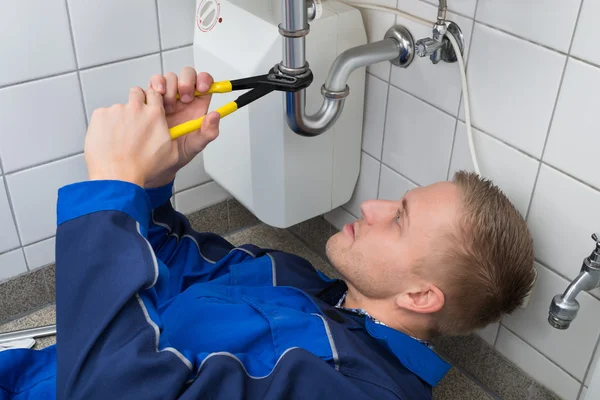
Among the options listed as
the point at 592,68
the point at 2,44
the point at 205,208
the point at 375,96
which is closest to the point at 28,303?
the point at 205,208

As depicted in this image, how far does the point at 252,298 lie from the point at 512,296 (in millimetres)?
441

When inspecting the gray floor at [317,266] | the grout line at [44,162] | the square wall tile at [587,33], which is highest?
the square wall tile at [587,33]

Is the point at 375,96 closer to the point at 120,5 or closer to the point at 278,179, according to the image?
the point at 278,179

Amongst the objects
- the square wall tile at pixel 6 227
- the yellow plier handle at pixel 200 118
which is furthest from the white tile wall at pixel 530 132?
the square wall tile at pixel 6 227

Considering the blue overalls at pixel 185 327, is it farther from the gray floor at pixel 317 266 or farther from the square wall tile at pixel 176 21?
the square wall tile at pixel 176 21

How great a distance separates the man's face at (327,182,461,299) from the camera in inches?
42.9

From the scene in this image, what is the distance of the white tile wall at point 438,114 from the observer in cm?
106

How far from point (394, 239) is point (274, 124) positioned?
1.23 ft

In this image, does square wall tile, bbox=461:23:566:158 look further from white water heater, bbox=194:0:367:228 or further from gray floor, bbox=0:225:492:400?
gray floor, bbox=0:225:492:400

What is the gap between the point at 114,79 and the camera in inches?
58.4

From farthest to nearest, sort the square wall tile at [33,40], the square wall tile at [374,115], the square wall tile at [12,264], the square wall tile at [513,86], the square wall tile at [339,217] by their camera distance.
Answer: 1. the square wall tile at [339,217]
2. the square wall tile at [12,264]
3. the square wall tile at [374,115]
4. the square wall tile at [33,40]
5. the square wall tile at [513,86]

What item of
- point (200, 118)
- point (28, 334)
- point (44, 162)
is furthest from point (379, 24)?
point (28, 334)

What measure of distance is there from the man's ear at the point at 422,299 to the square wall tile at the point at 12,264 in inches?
36.2

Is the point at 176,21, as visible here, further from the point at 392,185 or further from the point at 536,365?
the point at 536,365
